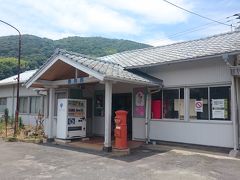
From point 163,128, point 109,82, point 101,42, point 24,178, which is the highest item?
point 101,42

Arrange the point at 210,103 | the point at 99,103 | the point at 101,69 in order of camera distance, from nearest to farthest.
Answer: the point at 101,69 < the point at 210,103 < the point at 99,103

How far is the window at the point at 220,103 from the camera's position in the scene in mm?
10852

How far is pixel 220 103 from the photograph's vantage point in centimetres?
1102

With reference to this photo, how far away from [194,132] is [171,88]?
2111mm

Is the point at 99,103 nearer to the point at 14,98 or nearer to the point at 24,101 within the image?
the point at 24,101

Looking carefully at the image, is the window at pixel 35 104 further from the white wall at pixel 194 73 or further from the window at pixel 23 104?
the white wall at pixel 194 73

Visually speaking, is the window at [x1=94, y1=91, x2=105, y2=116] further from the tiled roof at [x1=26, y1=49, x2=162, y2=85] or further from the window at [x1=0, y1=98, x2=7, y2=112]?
the window at [x1=0, y1=98, x2=7, y2=112]

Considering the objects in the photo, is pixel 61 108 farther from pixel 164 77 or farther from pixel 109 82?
pixel 164 77

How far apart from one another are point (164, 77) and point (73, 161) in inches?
221

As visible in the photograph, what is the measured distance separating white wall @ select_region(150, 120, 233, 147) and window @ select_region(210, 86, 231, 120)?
30cm

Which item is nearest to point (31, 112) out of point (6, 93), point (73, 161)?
point (6, 93)

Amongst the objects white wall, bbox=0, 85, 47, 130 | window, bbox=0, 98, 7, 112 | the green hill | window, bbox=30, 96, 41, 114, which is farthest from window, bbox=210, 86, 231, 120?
the green hill

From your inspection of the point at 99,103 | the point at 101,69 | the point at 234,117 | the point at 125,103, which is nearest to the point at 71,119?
the point at 99,103

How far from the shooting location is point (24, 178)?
729cm
